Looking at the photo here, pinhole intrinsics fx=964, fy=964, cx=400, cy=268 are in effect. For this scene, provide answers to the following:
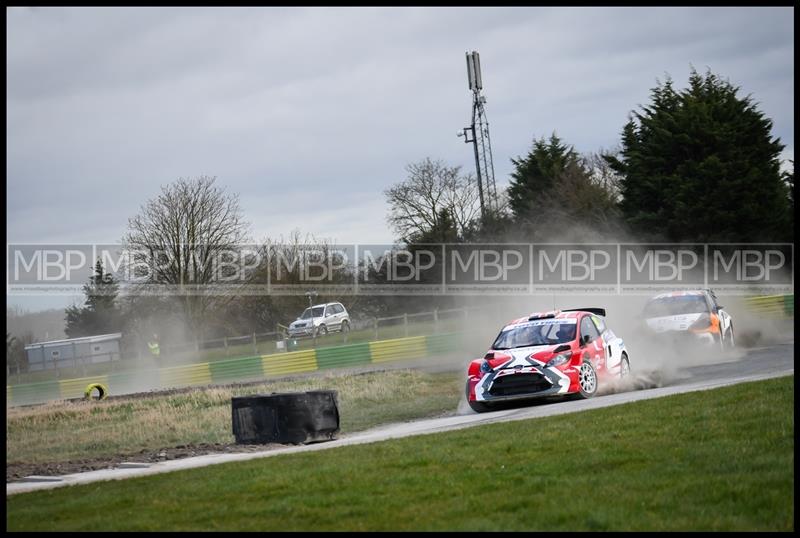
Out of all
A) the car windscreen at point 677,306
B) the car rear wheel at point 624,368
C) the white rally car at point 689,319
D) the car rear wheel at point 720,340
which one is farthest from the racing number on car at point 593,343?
the car rear wheel at point 720,340

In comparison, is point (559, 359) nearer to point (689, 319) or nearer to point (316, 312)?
point (689, 319)

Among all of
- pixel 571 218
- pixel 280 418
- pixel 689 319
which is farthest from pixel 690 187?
pixel 280 418

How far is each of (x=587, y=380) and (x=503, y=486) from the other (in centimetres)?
912

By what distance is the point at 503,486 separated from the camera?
8.03 metres

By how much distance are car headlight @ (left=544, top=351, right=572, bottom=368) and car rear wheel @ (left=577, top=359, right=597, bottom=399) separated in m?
0.33

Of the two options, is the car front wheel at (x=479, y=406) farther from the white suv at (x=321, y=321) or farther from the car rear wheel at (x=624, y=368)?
the white suv at (x=321, y=321)

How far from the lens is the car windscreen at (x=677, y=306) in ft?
81.5

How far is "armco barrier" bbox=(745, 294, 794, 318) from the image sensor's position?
3750 centimetres

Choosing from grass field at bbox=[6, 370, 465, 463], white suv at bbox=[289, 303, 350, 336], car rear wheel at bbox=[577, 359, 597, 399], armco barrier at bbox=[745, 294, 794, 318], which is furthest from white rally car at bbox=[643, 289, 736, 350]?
white suv at bbox=[289, 303, 350, 336]

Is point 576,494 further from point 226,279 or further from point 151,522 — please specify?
point 226,279

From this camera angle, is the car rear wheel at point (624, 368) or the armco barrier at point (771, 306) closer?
the car rear wheel at point (624, 368)

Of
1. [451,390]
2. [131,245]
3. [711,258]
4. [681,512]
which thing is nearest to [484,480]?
[681,512]

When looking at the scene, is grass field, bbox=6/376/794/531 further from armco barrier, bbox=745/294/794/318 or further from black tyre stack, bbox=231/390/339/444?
armco barrier, bbox=745/294/794/318

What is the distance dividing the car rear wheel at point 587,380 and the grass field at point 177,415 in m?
3.50
